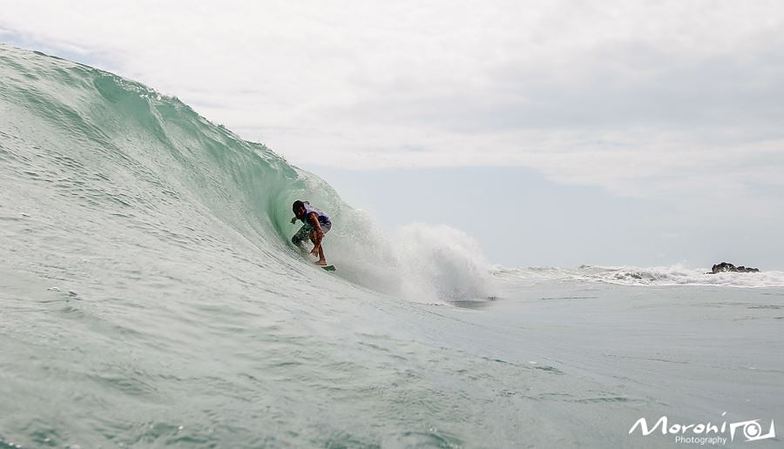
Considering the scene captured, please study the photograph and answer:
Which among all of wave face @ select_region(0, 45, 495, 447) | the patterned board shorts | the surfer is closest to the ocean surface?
wave face @ select_region(0, 45, 495, 447)

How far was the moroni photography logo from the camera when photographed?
3291mm

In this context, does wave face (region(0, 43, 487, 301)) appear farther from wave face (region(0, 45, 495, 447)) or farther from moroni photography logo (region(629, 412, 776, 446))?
moroni photography logo (region(629, 412, 776, 446))

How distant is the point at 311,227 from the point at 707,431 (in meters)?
8.54

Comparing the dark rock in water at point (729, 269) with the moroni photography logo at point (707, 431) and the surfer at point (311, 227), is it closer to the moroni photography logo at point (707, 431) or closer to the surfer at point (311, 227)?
the surfer at point (311, 227)

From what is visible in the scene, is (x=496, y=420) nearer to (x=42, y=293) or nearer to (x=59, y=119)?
(x=42, y=293)

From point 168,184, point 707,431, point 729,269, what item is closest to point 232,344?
point 707,431

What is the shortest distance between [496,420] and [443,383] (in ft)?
1.67

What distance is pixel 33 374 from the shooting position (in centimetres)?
268

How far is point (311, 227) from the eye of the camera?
37.0 ft

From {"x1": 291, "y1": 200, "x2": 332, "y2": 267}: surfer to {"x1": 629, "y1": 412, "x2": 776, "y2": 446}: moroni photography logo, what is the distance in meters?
7.96

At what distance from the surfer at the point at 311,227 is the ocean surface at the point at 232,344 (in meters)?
1.11

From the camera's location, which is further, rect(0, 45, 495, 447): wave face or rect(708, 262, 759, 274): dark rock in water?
rect(708, 262, 759, 274): dark rock in water

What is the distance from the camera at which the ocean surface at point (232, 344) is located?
9.02 feet

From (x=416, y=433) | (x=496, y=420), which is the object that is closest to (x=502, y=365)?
(x=496, y=420)
